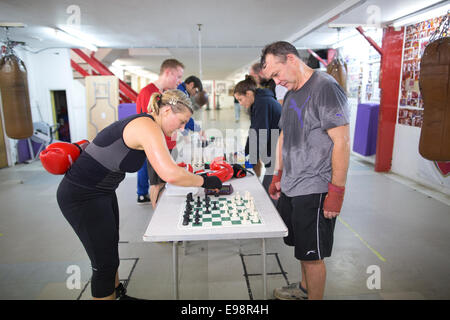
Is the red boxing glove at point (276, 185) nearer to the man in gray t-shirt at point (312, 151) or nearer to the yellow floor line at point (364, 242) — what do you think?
the man in gray t-shirt at point (312, 151)

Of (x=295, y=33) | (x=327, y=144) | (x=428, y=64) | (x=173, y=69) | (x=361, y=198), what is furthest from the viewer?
(x=295, y=33)

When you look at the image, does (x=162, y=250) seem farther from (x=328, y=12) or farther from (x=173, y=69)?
(x=328, y=12)

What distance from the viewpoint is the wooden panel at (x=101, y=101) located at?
23.8 feet

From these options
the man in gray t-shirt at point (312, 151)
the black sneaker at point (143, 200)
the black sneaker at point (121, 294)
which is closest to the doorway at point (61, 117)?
the black sneaker at point (143, 200)

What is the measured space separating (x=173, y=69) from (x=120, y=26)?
244 cm

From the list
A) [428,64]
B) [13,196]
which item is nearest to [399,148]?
[428,64]

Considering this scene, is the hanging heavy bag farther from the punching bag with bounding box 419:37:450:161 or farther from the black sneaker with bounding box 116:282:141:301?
the black sneaker with bounding box 116:282:141:301

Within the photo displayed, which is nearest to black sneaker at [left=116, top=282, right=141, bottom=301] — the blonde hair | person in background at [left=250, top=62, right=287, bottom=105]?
the blonde hair

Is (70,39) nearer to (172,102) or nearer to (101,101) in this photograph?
(101,101)

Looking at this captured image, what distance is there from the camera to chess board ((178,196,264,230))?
5.11 ft

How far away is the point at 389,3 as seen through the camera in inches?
145

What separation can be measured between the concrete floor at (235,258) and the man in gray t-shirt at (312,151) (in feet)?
2.25

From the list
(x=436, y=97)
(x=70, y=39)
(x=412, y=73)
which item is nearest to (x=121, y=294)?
(x=436, y=97)

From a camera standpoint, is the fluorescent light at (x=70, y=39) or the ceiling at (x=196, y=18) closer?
the ceiling at (x=196, y=18)
